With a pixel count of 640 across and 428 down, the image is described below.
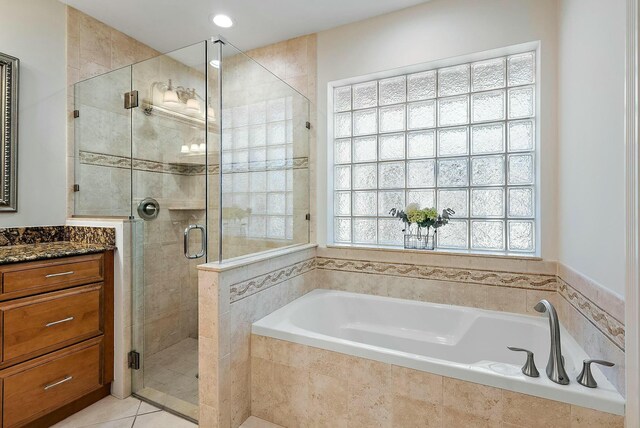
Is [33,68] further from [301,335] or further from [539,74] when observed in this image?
[539,74]

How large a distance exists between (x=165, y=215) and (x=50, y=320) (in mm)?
863

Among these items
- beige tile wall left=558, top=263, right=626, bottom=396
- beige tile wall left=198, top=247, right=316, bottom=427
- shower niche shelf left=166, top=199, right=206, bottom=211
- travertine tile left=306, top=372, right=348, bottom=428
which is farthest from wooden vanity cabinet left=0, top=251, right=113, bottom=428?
beige tile wall left=558, top=263, right=626, bottom=396

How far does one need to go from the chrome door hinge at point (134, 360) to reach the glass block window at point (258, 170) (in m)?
1.08

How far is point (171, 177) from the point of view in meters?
2.29

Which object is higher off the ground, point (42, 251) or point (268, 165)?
point (268, 165)

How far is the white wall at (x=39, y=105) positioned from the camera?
2.01 m

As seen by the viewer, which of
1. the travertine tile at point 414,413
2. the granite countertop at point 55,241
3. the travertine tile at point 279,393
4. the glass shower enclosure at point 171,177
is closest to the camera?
the travertine tile at point 414,413

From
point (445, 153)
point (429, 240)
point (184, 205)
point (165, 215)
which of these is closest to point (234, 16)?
point (184, 205)

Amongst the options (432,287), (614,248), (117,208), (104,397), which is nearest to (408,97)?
(432,287)

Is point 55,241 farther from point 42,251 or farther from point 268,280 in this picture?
point 268,280

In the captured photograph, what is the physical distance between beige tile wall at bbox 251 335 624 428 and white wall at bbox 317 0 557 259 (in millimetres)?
1040

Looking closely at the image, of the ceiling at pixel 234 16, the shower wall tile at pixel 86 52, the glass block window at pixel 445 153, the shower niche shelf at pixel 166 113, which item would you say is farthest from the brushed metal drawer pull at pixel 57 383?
the ceiling at pixel 234 16

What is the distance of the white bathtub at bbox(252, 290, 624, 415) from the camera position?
4.05 ft

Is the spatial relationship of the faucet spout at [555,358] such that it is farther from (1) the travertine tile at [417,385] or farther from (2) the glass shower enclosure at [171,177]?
(2) the glass shower enclosure at [171,177]
